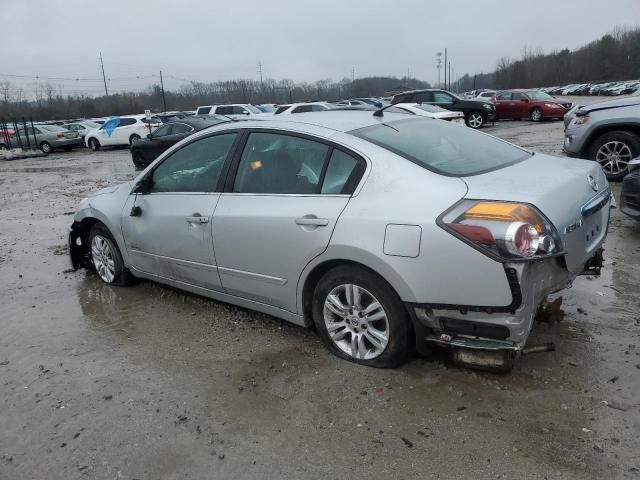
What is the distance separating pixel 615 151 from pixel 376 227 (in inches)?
276

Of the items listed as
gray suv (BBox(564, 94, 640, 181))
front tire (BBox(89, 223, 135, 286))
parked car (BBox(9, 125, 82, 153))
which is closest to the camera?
front tire (BBox(89, 223, 135, 286))

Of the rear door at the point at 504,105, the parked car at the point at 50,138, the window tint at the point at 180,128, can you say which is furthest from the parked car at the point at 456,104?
the parked car at the point at 50,138

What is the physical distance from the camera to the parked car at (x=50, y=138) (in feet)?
87.5

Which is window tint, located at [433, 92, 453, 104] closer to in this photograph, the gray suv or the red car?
the red car

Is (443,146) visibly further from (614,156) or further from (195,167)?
(614,156)

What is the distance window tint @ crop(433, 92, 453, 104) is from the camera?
72.9 ft

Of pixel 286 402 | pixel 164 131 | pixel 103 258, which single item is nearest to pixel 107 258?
pixel 103 258

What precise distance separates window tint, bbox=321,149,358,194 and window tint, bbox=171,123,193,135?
1296 centimetres

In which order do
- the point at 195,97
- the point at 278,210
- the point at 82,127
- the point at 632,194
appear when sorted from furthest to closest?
the point at 195,97 → the point at 82,127 → the point at 632,194 → the point at 278,210

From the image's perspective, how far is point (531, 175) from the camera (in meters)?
3.25

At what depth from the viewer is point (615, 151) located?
838 cm

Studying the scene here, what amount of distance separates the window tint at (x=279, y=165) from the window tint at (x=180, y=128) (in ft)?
40.5

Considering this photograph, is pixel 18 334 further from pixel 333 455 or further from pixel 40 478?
pixel 333 455

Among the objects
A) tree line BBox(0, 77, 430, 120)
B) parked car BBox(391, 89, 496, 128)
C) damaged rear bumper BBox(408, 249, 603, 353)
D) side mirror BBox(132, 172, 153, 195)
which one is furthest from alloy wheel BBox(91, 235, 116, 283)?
tree line BBox(0, 77, 430, 120)
